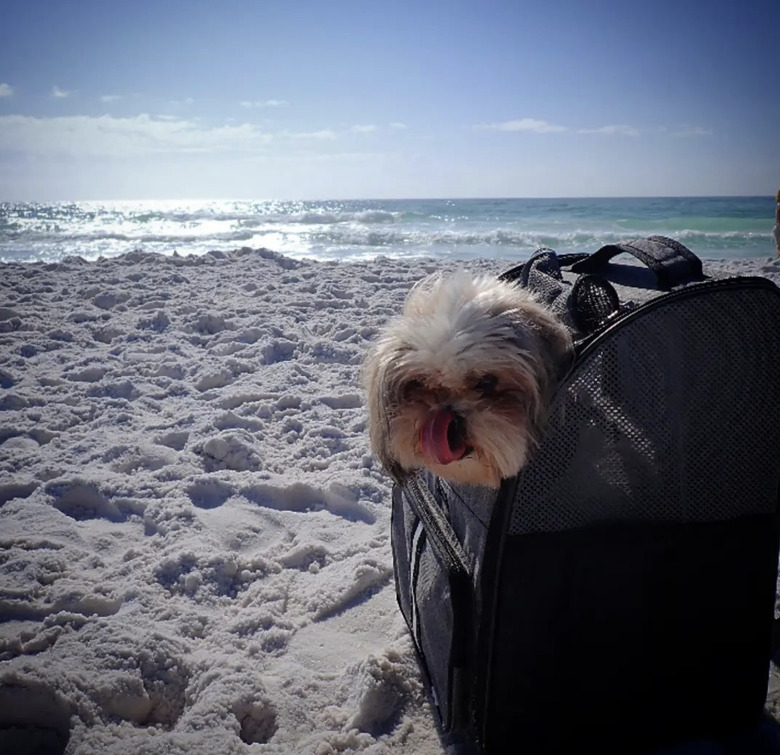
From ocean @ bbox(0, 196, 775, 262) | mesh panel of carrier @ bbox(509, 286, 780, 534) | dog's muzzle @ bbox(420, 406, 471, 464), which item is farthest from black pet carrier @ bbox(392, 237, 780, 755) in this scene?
ocean @ bbox(0, 196, 775, 262)

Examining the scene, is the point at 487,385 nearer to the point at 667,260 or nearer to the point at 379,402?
the point at 379,402

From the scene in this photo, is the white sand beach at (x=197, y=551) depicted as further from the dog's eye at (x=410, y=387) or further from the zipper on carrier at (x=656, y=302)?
the zipper on carrier at (x=656, y=302)

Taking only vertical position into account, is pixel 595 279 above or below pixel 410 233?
below

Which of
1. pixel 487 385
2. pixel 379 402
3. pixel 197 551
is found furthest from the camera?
pixel 197 551

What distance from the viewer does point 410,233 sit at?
798 inches

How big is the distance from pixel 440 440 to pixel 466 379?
5.9 inches

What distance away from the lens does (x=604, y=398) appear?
1.17 meters

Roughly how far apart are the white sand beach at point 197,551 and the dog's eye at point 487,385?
0.86m

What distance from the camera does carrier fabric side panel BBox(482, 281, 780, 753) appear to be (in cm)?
118

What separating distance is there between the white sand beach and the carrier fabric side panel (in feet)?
1.17

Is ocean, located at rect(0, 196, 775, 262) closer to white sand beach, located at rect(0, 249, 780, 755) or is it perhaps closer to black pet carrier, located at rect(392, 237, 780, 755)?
white sand beach, located at rect(0, 249, 780, 755)

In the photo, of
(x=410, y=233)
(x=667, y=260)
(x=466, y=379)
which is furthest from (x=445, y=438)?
(x=410, y=233)

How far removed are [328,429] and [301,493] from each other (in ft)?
1.98

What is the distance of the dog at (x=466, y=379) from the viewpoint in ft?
3.94
